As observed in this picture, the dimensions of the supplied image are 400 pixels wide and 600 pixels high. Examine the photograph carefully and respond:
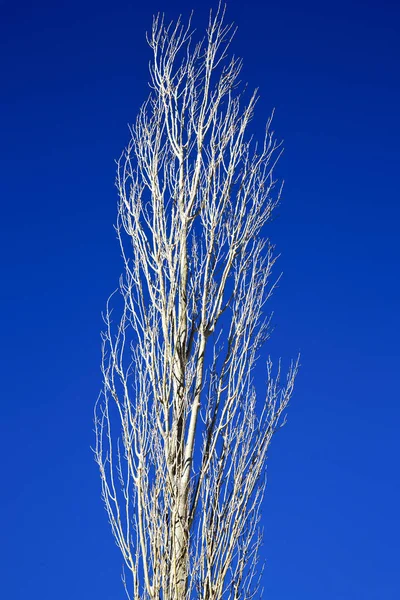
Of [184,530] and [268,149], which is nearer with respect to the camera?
[184,530]

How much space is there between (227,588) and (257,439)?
81 cm

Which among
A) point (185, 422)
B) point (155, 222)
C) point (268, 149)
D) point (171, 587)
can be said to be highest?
point (268, 149)

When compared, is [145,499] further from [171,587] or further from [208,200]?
[208,200]

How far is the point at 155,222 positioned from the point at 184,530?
5.55 ft

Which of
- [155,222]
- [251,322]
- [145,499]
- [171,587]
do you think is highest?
[155,222]

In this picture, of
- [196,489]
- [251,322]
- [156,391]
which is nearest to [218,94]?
[251,322]

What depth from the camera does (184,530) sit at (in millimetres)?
4590

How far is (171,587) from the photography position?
4.49 meters

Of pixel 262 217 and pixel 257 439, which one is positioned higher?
pixel 262 217

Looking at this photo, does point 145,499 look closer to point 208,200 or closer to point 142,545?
point 142,545

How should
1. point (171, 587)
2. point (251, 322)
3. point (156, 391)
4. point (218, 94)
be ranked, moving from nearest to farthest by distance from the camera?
1. point (171, 587)
2. point (156, 391)
3. point (251, 322)
4. point (218, 94)

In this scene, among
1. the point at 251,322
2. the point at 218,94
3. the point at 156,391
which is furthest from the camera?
the point at 218,94

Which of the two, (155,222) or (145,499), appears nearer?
(145,499)

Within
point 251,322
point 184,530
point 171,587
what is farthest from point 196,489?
point 251,322
